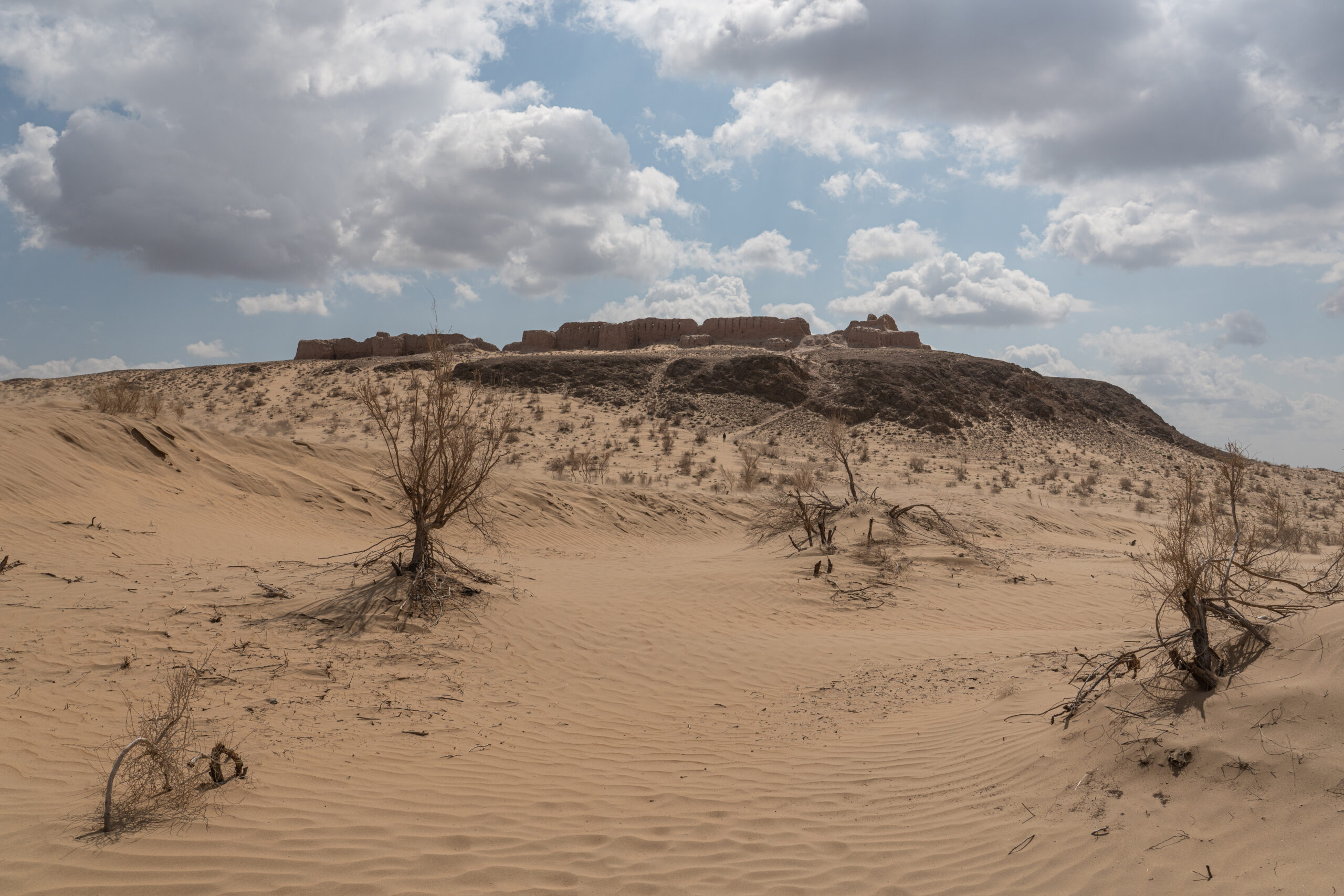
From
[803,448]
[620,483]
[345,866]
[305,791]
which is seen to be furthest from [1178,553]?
[803,448]

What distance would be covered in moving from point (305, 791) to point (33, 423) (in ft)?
42.2

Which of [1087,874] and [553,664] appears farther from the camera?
[553,664]

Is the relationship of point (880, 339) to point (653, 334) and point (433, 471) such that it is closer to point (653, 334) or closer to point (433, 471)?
point (653, 334)

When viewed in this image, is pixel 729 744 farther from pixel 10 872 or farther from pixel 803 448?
pixel 803 448

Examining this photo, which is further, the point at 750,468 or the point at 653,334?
the point at 653,334

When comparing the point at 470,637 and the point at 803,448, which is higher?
the point at 803,448

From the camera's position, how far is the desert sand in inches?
144

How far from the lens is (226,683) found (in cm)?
595

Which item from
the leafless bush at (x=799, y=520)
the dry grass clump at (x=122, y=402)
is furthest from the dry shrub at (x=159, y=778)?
the dry grass clump at (x=122, y=402)

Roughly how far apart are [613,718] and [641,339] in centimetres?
4627

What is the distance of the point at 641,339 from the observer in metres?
51.5

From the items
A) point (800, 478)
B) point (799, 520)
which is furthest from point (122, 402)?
point (800, 478)

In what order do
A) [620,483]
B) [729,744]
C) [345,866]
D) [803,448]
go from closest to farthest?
[345,866]
[729,744]
[620,483]
[803,448]

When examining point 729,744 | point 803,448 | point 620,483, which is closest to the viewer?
point 729,744
